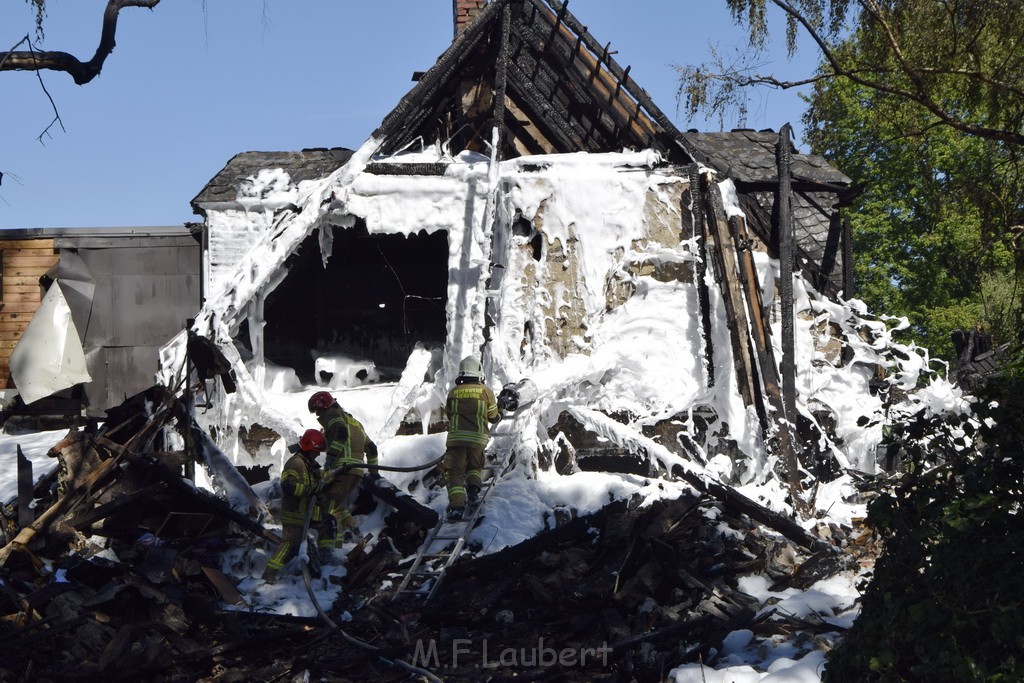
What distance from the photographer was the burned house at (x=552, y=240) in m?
10.6

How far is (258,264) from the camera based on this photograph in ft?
35.8

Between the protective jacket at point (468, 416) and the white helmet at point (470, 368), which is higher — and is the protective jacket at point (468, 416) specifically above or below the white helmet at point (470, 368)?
below

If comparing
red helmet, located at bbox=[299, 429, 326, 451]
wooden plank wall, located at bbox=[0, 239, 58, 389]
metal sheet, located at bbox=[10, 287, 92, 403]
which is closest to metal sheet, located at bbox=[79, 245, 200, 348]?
metal sheet, located at bbox=[10, 287, 92, 403]

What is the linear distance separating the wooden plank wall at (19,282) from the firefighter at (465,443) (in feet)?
22.3

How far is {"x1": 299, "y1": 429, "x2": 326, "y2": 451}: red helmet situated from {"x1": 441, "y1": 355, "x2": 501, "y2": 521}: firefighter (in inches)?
44.2

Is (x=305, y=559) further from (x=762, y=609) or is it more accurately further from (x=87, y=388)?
(x=87, y=388)

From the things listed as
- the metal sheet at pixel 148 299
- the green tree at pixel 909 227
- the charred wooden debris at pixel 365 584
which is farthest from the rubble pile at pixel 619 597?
the green tree at pixel 909 227

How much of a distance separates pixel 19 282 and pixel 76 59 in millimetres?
7037

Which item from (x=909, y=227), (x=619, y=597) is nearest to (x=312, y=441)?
(x=619, y=597)

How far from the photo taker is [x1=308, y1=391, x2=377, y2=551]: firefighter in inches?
345

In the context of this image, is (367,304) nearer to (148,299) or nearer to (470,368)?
(148,299)

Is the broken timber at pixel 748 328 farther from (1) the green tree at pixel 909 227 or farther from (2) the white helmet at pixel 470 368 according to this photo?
(1) the green tree at pixel 909 227

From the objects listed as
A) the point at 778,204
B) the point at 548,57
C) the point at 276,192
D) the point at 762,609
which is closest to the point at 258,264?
the point at 276,192

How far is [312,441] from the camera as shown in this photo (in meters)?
8.76
